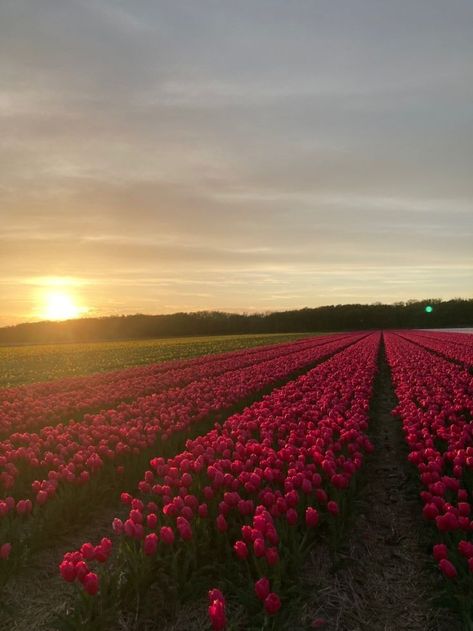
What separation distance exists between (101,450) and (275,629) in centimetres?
464

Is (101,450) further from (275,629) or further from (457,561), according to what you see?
(457,561)

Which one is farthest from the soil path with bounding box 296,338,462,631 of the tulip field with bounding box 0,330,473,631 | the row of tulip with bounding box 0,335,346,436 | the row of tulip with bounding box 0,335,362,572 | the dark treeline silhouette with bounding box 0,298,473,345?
the dark treeline silhouette with bounding box 0,298,473,345

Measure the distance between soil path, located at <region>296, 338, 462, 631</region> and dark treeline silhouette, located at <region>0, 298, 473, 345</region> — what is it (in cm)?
9271

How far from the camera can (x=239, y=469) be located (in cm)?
639

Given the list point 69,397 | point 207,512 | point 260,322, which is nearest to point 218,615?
point 207,512

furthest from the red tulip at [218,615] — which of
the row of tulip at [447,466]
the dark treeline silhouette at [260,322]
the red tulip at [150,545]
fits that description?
the dark treeline silhouette at [260,322]

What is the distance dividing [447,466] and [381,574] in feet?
10.1

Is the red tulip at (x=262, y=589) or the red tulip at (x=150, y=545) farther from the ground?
the red tulip at (x=150, y=545)

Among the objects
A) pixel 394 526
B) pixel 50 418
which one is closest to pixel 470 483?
pixel 394 526

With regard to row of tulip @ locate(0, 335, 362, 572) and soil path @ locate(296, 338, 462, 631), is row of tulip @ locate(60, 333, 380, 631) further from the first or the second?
row of tulip @ locate(0, 335, 362, 572)

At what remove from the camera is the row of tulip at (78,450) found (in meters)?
6.54

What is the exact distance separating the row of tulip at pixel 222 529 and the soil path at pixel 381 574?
367mm

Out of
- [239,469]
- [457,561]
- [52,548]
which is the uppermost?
[239,469]

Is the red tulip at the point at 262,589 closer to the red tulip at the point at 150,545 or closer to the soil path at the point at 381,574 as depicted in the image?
the soil path at the point at 381,574
